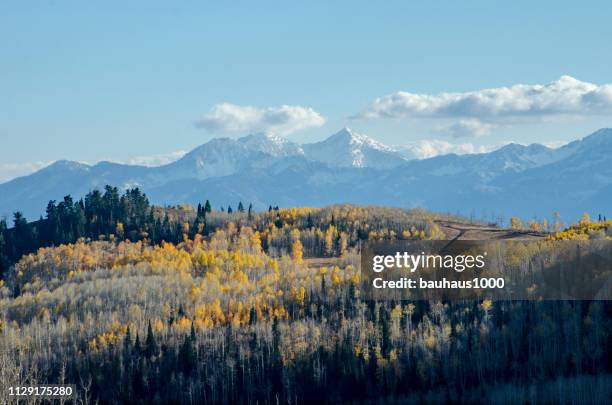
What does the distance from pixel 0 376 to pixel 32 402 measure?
8497 millimetres

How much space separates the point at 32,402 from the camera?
195500 mm

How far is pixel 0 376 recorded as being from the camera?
638 ft
